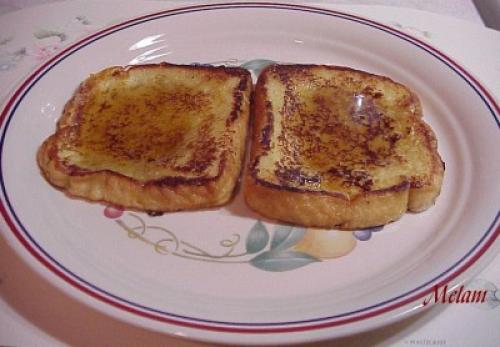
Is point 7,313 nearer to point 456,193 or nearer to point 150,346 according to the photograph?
point 150,346

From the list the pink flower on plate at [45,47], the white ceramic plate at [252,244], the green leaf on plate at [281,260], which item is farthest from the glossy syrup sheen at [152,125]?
the pink flower on plate at [45,47]

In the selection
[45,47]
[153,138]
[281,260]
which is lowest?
[281,260]

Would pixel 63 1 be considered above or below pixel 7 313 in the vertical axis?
above

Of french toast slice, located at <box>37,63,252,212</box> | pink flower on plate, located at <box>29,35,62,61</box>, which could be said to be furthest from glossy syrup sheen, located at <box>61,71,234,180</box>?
pink flower on plate, located at <box>29,35,62,61</box>

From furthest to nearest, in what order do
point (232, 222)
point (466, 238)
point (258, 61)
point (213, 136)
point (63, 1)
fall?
1. point (63, 1)
2. point (258, 61)
3. point (213, 136)
4. point (232, 222)
5. point (466, 238)

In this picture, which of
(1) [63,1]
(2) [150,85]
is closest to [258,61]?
(2) [150,85]

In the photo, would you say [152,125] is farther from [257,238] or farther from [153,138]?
[257,238]

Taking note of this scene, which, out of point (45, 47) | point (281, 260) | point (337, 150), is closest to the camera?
point (281, 260)

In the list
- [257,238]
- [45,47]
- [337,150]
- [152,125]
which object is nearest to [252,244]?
[257,238]
